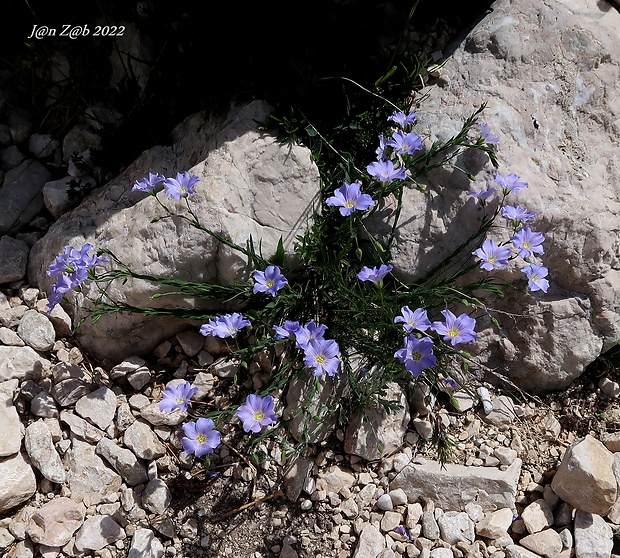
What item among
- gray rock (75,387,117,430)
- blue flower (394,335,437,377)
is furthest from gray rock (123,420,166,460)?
blue flower (394,335,437,377)

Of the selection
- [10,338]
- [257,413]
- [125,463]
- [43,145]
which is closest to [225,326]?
[257,413]

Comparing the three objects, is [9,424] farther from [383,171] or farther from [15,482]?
[383,171]

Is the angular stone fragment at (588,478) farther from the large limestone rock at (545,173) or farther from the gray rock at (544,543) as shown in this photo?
the large limestone rock at (545,173)

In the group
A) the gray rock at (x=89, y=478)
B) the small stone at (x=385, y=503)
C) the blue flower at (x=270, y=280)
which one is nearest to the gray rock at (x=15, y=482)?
the gray rock at (x=89, y=478)

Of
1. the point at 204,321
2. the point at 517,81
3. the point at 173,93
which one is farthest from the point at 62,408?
the point at 517,81

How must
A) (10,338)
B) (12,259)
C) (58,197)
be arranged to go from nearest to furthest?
(10,338), (12,259), (58,197)

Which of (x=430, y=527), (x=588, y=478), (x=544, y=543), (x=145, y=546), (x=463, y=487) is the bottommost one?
(x=145, y=546)
